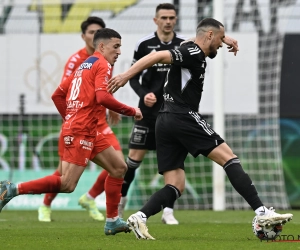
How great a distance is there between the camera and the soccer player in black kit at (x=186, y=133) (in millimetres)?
6516

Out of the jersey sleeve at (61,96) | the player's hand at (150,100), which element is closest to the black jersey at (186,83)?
the jersey sleeve at (61,96)

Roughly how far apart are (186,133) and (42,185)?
136cm

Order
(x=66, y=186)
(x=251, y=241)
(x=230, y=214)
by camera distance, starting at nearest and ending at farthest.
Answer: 1. (x=251, y=241)
2. (x=66, y=186)
3. (x=230, y=214)

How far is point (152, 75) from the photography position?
9414 mm

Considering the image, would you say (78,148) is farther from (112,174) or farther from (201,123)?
(201,123)

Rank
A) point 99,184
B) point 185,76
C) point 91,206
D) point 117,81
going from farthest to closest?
point 91,206, point 99,184, point 185,76, point 117,81

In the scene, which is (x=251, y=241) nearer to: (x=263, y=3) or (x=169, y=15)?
(x=169, y=15)

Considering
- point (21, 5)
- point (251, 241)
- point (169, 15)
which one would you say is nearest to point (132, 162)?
point (169, 15)

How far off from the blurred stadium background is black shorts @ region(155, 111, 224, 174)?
5.93m

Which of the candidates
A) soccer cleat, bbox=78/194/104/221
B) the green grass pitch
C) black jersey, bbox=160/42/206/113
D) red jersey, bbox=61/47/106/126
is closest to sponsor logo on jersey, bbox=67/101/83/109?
black jersey, bbox=160/42/206/113

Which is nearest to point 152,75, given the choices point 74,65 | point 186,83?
point 74,65

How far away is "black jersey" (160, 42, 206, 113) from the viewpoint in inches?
263

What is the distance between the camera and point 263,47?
1302cm

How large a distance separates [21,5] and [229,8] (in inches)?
138
